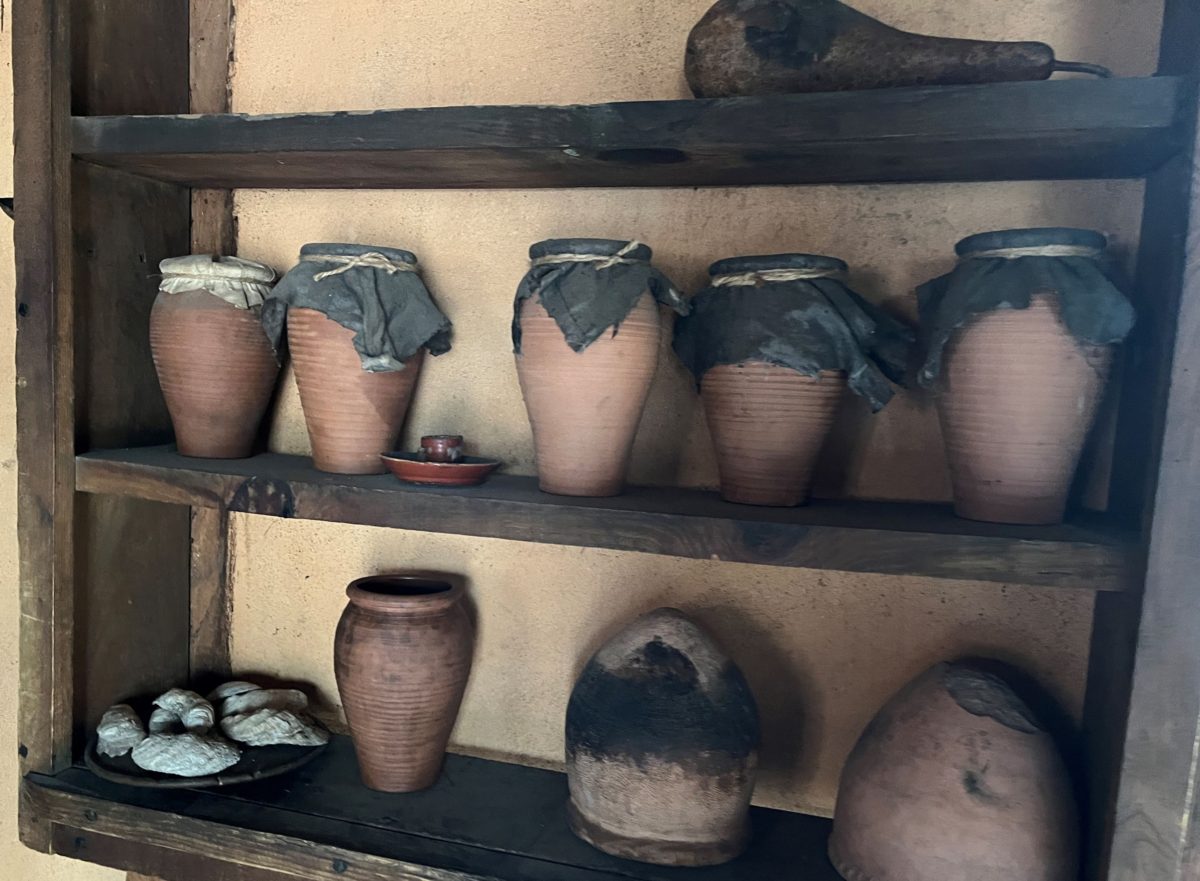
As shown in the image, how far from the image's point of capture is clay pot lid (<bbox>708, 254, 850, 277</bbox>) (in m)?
0.83

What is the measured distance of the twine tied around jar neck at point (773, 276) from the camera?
83 centimetres

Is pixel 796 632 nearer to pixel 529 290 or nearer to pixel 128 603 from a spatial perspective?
pixel 529 290

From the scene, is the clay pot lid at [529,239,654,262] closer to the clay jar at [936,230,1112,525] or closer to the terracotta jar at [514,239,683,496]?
the terracotta jar at [514,239,683,496]

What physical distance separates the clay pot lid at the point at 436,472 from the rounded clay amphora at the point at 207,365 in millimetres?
232

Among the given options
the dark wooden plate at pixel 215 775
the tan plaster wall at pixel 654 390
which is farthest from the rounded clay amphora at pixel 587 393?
the dark wooden plate at pixel 215 775

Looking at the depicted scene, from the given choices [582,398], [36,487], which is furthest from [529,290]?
[36,487]

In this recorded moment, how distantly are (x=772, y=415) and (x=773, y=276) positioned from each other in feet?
0.44

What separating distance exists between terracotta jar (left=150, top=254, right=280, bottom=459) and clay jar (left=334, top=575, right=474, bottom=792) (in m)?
0.26

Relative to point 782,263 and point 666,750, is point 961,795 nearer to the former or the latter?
point 666,750

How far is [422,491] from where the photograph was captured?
0.89 metres

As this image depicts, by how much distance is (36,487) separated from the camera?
100 centimetres

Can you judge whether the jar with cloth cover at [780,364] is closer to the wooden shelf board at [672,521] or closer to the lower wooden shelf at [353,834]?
the wooden shelf board at [672,521]

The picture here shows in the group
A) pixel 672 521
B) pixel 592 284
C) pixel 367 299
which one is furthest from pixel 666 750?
pixel 367 299

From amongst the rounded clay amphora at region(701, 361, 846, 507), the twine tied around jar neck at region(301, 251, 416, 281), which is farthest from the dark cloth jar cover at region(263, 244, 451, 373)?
the rounded clay amphora at region(701, 361, 846, 507)
